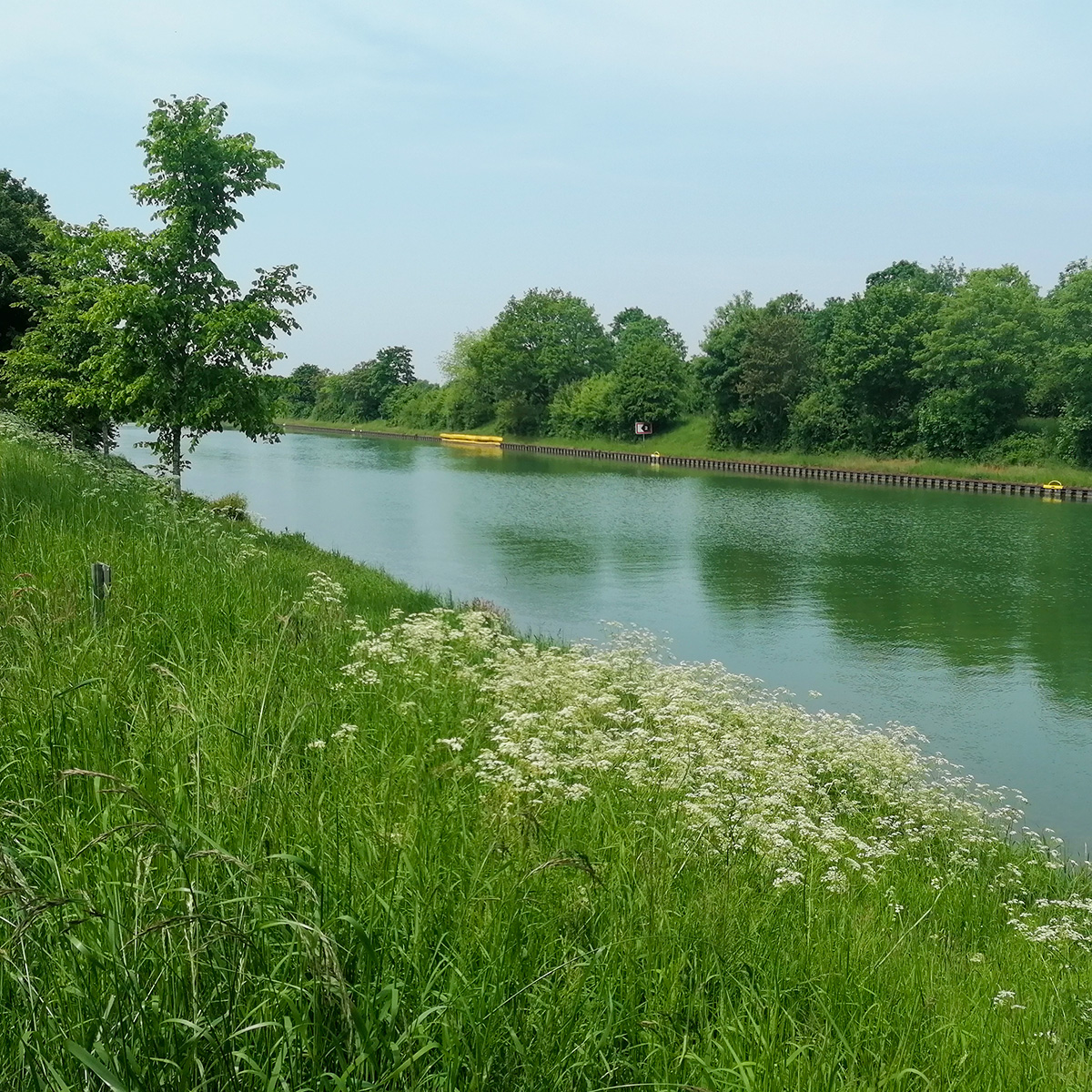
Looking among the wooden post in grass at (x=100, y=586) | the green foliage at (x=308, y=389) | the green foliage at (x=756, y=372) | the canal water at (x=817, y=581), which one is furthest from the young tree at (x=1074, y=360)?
the green foliage at (x=308, y=389)

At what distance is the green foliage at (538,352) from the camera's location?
92562 millimetres

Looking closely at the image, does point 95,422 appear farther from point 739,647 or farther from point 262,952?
point 262,952

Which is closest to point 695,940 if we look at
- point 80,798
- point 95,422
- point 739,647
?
point 80,798

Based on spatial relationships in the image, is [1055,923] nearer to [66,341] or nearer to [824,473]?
[66,341]

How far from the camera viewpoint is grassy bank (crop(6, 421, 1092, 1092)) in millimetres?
2367

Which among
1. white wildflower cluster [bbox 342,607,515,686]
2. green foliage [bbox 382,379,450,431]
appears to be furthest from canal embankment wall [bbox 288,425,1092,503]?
white wildflower cluster [bbox 342,607,515,686]

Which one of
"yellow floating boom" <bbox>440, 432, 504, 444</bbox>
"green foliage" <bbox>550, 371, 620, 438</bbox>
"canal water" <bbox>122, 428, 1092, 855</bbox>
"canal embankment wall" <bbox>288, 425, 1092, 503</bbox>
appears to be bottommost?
"canal water" <bbox>122, 428, 1092, 855</bbox>

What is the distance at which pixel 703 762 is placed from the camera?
20.6 ft

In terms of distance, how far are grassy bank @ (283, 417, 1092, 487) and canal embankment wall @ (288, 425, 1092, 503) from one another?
2.10ft

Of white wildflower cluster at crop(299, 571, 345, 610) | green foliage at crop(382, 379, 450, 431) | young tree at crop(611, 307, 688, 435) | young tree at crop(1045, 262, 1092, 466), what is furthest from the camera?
green foliage at crop(382, 379, 450, 431)

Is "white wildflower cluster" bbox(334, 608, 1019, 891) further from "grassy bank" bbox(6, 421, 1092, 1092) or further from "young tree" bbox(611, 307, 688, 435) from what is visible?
"young tree" bbox(611, 307, 688, 435)

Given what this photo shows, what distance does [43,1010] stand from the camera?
2238 millimetres

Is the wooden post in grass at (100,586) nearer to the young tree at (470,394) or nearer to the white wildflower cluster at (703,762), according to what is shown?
the white wildflower cluster at (703,762)

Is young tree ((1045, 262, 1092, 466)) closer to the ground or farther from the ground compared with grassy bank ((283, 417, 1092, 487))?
farther from the ground
